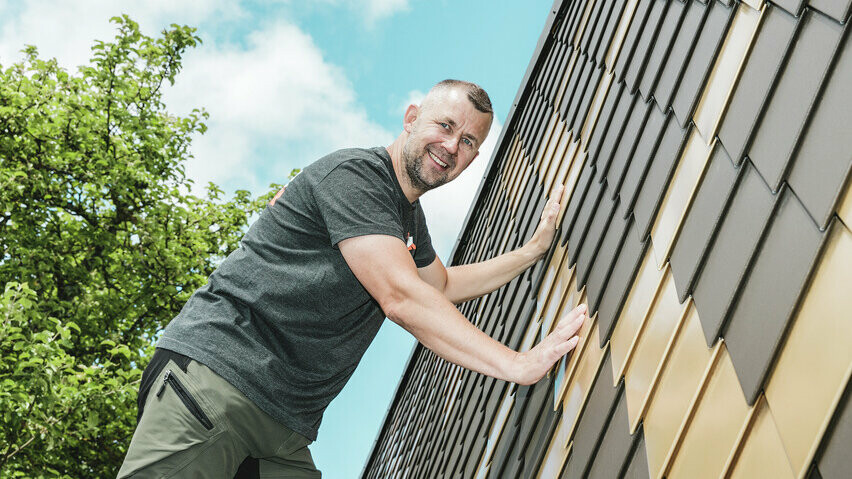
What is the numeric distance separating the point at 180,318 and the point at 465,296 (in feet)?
4.59

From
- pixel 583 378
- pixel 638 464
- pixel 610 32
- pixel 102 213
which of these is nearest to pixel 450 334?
pixel 583 378

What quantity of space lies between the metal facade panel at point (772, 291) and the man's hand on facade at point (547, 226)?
1951 mm

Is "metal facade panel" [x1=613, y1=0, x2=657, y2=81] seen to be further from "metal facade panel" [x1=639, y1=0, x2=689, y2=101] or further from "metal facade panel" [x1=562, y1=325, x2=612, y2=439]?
"metal facade panel" [x1=562, y1=325, x2=612, y2=439]

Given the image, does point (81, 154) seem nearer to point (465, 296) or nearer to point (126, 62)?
point (126, 62)

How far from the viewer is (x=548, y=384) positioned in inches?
96.0

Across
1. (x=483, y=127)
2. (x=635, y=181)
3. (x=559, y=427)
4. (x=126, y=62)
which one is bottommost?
(x=559, y=427)

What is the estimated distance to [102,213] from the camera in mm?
12242

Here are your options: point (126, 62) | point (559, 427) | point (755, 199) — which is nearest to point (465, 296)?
point (559, 427)

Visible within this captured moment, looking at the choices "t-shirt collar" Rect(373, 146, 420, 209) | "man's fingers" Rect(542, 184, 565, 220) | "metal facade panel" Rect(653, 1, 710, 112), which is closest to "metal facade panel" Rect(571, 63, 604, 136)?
"man's fingers" Rect(542, 184, 565, 220)

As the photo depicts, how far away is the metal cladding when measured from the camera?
3.11ft

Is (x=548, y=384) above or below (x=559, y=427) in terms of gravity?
above

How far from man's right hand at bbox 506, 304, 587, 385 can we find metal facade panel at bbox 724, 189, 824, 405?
1.07 m

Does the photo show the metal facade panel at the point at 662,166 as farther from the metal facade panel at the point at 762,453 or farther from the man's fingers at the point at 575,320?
the metal facade panel at the point at 762,453

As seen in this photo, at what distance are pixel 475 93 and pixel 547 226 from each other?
685 millimetres
